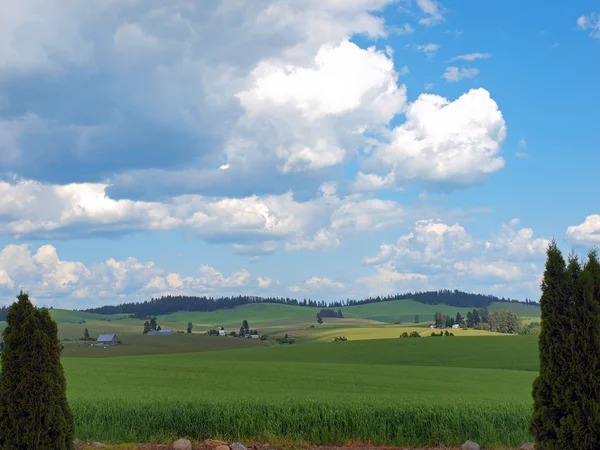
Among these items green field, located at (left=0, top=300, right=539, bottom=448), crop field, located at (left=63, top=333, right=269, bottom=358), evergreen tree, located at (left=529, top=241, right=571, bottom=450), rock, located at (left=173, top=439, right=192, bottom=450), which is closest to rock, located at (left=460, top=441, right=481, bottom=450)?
green field, located at (left=0, top=300, right=539, bottom=448)

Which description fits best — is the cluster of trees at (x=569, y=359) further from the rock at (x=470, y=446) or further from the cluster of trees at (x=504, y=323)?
the cluster of trees at (x=504, y=323)

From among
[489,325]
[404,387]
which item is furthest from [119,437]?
[489,325]

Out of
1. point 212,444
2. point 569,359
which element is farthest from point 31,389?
point 569,359

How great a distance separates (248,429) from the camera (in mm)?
18094

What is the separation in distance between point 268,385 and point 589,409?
81.0 feet

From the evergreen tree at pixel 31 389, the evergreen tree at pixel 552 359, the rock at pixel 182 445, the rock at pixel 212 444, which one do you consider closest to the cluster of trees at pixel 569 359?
the evergreen tree at pixel 552 359

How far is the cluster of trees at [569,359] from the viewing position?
436 inches

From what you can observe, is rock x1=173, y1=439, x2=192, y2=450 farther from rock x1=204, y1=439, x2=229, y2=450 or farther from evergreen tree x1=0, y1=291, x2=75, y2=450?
evergreen tree x1=0, y1=291, x2=75, y2=450

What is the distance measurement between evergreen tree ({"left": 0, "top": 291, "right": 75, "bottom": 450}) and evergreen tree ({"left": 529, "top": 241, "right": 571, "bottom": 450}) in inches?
420

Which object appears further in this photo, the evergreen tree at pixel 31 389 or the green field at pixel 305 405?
the green field at pixel 305 405

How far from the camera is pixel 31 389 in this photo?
1222 cm

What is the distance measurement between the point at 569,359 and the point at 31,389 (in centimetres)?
1188

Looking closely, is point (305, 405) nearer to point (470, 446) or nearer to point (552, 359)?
point (470, 446)

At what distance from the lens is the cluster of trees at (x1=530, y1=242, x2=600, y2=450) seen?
11.1m
